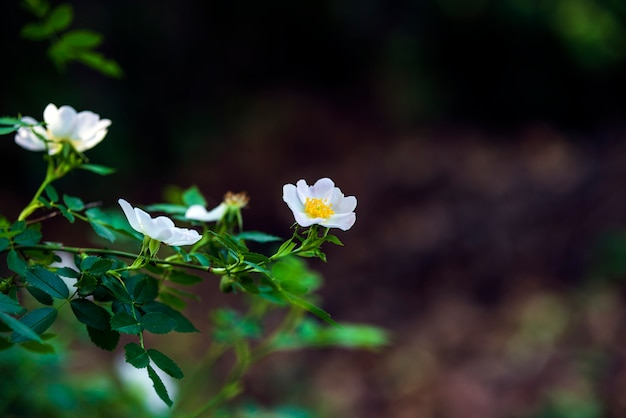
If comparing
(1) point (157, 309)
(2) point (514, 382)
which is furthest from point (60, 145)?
(2) point (514, 382)

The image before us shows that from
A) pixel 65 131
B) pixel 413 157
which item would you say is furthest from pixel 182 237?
pixel 413 157

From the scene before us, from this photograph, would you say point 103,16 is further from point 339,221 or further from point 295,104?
point 339,221

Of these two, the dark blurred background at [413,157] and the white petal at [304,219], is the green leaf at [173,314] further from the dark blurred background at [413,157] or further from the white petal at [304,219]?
the dark blurred background at [413,157]

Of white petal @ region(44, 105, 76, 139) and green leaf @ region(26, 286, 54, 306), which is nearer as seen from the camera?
green leaf @ region(26, 286, 54, 306)

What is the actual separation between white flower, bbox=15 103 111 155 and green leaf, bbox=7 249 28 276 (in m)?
0.15

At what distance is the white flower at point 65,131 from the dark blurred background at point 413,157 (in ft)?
5.34

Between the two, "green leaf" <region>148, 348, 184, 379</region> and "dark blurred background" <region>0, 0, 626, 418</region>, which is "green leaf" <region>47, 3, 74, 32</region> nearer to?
"green leaf" <region>148, 348, 184, 379</region>

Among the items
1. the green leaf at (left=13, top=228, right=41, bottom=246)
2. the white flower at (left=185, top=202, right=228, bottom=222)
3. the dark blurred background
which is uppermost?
the dark blurred background

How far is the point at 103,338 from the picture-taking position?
525mm

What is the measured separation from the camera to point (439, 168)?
11.5 feet

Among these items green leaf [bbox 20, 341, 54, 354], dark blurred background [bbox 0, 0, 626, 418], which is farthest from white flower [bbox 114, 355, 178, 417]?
dark blurred background [bbox 0, 0, 626, 418]

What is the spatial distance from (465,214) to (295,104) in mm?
1698

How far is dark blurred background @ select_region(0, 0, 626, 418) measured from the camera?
2260mm

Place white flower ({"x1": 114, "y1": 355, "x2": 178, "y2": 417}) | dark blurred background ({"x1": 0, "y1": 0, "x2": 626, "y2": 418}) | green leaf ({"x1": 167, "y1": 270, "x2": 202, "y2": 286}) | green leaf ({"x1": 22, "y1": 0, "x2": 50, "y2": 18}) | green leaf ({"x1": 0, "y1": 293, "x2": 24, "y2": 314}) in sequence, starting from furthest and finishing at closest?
dark blurred background ({"x1": 0, "y1": 0, "x2": 626, "y2": 418}) < white flower ({"x1": 114, "y1": 355, "x2": 178, "y2": 417}) < green leaf ({"x1": 22, "y1": 0, "x2": 50, "y2": 18}) < green leaf ({"x1": 167, "y1": 270, "x2": 202, "y2": 286}) < green leaf ({"x1": 0, "y1": 293, "x2": 24, "y2": 314})
